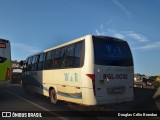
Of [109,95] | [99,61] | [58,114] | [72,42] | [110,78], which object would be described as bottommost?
[58,114]

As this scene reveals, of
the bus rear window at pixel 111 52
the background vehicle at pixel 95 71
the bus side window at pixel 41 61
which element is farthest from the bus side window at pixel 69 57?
the bus side window at pixel 41 61

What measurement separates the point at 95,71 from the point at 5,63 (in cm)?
663

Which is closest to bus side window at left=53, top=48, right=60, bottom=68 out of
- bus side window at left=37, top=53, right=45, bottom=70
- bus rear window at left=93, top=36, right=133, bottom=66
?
bus side window at left=37, top=53, right=45, bottom=70

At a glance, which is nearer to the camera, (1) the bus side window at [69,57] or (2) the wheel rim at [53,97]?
(1) the bus side window at [69,57]

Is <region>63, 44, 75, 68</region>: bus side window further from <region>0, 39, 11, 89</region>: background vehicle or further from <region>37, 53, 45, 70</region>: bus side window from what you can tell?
<region>0, 39, 11, 89</region>: background vehicle

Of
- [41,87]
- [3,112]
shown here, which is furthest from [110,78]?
[41,87]

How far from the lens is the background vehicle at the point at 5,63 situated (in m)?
14.5

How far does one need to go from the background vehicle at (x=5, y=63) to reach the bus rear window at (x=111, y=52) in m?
6.25

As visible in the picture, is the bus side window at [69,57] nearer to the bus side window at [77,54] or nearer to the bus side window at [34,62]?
the bus side window at [77,54]

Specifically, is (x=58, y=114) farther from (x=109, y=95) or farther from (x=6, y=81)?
(x=6, y=81)

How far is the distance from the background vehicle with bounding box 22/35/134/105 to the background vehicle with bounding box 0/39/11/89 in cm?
339

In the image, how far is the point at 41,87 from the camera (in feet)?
52.4

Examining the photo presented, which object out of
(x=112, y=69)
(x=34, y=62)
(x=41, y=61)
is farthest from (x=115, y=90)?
(x=34, y=62)

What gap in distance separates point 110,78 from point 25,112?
12.3ft
